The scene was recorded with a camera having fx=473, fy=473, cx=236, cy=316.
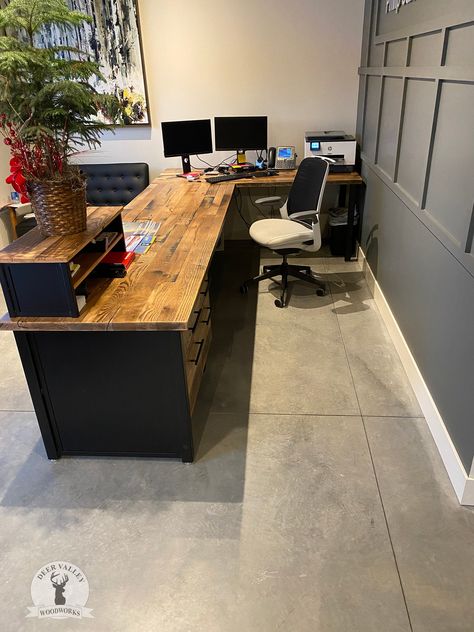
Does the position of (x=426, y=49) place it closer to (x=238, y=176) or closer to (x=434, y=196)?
(x=434, y=196)

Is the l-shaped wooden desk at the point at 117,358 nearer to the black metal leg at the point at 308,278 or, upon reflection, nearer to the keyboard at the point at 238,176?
the black metal leg at the point at 308,278

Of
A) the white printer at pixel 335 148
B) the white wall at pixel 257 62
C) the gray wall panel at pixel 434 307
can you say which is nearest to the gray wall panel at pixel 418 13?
the white wall at pixel 257 62

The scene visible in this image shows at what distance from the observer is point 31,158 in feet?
5.79

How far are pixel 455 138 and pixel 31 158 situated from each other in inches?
69.6

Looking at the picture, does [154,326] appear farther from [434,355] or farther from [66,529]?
[434,355]

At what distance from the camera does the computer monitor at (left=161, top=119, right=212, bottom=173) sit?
4262mm

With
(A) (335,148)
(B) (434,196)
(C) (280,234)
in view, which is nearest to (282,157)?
(A) (335,148)

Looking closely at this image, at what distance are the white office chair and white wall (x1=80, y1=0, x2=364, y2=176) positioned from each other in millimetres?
1132

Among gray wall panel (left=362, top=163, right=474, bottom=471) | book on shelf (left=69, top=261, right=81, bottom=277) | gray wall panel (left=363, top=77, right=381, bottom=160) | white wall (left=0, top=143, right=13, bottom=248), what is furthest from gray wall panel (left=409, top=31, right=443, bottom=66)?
white wall (left=0, top=143, right=13, bottom=248)

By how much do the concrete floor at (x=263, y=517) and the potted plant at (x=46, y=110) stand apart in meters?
1.16

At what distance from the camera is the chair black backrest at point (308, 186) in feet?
11.4

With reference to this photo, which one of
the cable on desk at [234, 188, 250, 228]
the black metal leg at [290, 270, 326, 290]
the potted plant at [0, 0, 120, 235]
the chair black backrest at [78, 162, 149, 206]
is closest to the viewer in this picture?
the potted plant at [0, 0, 120, 235]

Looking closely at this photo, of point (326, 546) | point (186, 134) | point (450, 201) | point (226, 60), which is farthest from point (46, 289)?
point (226, 60)

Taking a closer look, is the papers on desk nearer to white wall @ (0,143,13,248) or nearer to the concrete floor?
the concrete floor
